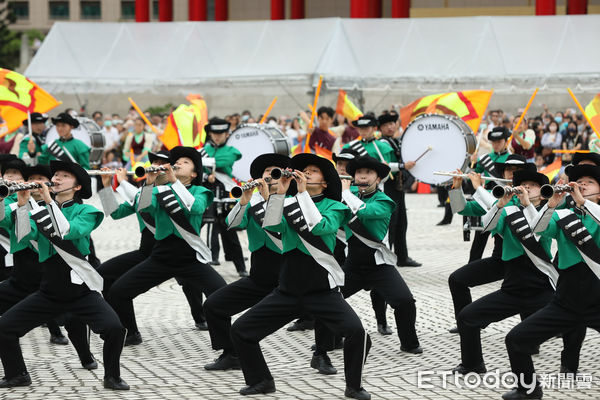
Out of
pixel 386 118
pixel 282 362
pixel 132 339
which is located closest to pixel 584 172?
A: pixel 282 362

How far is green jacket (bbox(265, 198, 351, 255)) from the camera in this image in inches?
287

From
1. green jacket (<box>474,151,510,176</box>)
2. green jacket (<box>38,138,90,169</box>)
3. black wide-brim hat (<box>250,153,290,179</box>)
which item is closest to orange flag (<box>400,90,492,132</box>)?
green jacket (<box>474,151,510,176</box>)

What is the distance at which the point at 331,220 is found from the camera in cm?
731

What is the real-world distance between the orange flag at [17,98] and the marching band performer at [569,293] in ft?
29.6

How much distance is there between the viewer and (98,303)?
750 centimetres

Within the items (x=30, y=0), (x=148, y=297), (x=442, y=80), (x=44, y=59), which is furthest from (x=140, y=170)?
(x=30, y=0)

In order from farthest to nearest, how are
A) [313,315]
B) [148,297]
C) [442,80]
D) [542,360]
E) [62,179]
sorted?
[442,80] < [148,297] < [542,360] < [62,179] < [313,315]

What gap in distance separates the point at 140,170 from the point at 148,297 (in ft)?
10.6

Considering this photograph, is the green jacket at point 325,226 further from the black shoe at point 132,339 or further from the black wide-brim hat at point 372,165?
the black shoe at point 132,339

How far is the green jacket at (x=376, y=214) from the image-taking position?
28.2 feet

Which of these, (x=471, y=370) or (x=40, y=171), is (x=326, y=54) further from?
(x=471, y=370)

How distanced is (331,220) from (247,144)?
20.2ft

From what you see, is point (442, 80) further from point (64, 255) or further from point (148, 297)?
point (64, 255)

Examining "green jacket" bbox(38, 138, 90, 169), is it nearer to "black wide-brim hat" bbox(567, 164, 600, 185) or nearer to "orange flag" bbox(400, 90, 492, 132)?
"orange flag" bbox(400, 90, 492, 132)
